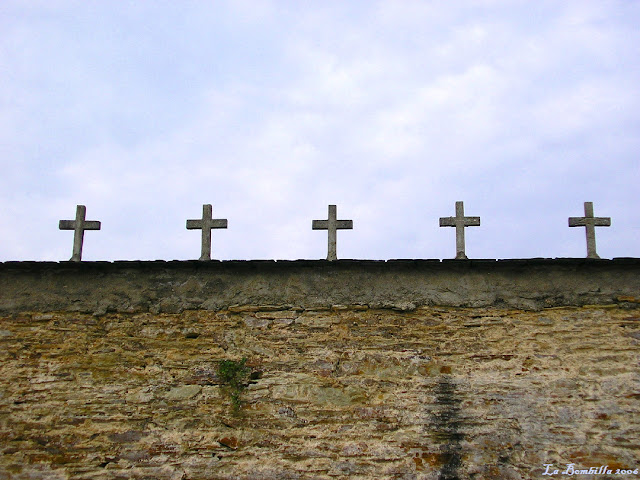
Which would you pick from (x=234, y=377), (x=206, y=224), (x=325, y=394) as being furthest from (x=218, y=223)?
(x=325, y=394)

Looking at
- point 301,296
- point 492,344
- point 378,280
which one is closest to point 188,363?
point 301,296

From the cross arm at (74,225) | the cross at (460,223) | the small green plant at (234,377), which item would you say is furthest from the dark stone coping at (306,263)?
the small green plant at (234,377)

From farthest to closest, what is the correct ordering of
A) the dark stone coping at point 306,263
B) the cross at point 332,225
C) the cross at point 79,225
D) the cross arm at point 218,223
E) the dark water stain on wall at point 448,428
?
the cross at point 79,225, the cross arm at point 218,223, the cross at point 332,225, the dark stone coping at point 306,263, the dark water stain on wall at point 448,428

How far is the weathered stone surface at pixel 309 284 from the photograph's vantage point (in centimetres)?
636

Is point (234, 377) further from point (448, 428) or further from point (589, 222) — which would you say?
point (589, 222)

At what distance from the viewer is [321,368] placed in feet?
20.2

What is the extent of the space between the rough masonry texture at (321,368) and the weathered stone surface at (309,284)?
0.02 meters

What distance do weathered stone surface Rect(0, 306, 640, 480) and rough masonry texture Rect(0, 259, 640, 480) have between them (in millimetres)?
14

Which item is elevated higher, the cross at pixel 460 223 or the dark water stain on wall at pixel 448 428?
the cross at pixel 460 223

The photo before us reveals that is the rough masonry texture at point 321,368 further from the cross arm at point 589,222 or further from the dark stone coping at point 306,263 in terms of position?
the cross arm at point 589,222

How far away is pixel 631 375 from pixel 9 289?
6.46 meters

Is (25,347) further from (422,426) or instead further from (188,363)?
(422,426)

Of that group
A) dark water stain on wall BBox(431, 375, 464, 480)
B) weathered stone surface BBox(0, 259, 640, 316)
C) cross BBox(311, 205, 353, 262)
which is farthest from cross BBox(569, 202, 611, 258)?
cross BBox(311, 205, 353, 262)

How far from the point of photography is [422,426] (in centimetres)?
585
